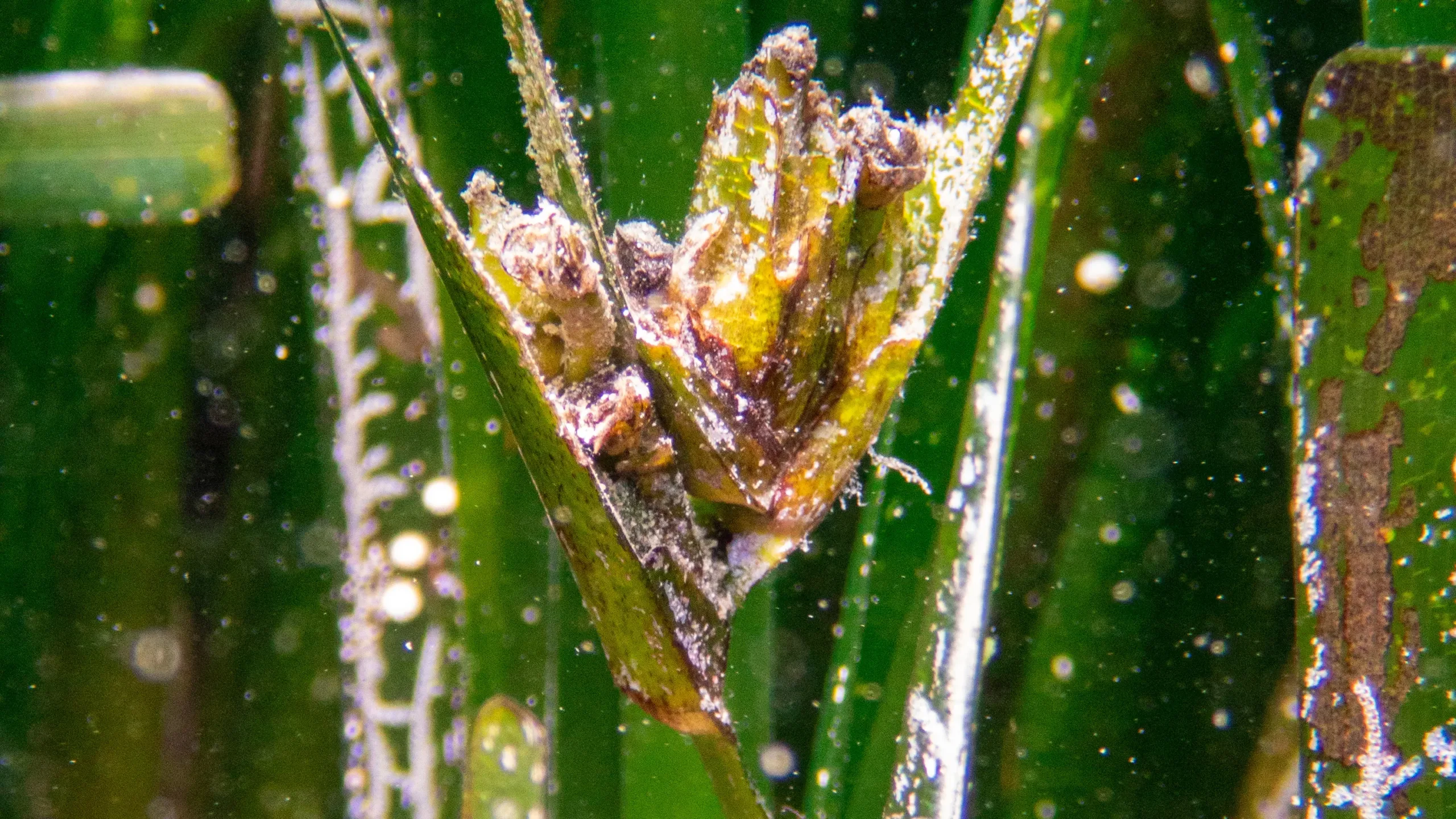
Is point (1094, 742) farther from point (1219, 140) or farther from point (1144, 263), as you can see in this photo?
point (1219, 140)

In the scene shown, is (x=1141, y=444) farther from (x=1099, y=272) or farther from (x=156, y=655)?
(x=156, y=655)

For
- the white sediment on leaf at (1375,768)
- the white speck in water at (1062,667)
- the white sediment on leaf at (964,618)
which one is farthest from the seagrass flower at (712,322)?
the white speck in water at (1062,667)

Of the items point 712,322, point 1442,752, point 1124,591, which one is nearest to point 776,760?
point 1124,591

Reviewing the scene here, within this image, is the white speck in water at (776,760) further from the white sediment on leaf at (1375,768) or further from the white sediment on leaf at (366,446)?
the white sediment on leaf at (1375,768)

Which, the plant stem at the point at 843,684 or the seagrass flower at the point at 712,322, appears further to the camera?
the plant stem at the point at 843,684

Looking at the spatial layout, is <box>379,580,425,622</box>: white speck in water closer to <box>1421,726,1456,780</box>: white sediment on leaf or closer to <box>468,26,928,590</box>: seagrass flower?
<box>468,26,928,590</box>: seagrass flower

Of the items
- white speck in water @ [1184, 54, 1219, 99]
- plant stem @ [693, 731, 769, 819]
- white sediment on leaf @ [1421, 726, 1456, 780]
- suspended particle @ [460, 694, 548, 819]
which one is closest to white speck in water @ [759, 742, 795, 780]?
suspended particle @ [460, 694, 548, 819]
